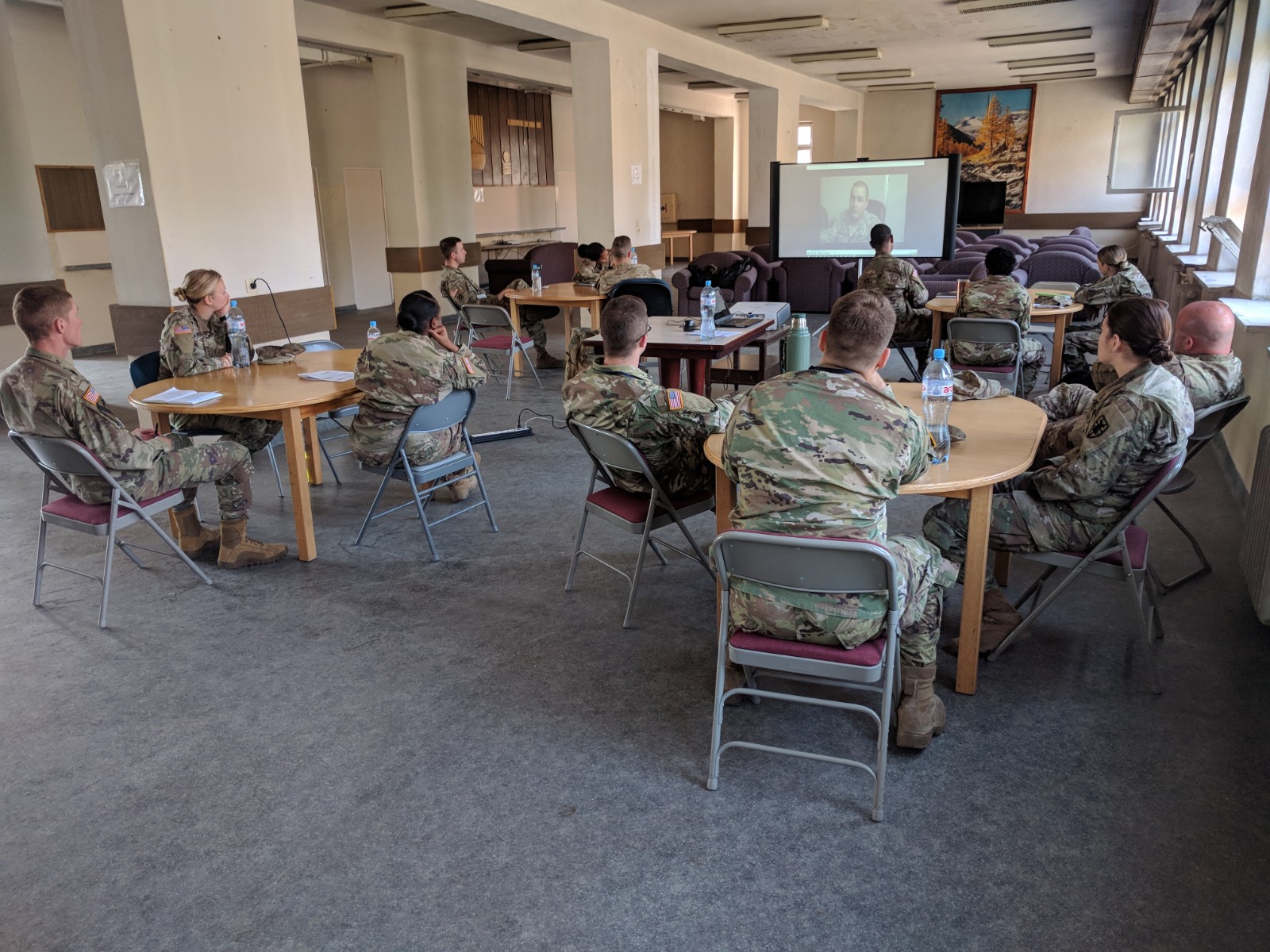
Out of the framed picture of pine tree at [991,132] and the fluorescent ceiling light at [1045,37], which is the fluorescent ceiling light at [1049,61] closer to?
the fluorescent ceiling light at [1045,37]

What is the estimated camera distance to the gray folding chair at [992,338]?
17.8ft

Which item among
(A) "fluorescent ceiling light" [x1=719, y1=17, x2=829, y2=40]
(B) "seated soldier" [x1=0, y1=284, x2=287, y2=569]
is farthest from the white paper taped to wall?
(A) "fluorescent ceiling light" [x1=719, y1=17, x2=829, y2=40]

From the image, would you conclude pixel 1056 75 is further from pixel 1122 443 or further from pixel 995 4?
pixel 1122 443

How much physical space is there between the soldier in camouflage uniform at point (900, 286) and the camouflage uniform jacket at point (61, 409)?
518cm

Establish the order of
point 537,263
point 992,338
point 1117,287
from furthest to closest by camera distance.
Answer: point 537,263, point 1117,287, point 992,338

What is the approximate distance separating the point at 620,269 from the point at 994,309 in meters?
2.99

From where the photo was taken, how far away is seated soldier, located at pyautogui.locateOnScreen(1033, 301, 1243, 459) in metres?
3.21

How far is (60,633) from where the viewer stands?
333 cm

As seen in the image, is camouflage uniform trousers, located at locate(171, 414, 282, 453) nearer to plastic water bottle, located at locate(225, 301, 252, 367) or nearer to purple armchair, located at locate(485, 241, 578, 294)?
plastic water bottle, located at locate(225, 301, 252, 367)

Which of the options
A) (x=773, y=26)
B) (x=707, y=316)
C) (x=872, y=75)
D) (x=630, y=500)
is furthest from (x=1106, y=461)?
(x=872, y=75)

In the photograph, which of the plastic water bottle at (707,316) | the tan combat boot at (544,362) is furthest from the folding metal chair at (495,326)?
the plastic water bottle at (707,316)

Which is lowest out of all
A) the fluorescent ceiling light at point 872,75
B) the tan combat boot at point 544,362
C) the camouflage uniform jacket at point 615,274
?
the tan combat boot at point 544,362

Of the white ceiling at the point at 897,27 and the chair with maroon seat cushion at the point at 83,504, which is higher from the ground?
the white ceiling at the point at 897,27

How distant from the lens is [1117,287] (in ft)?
20.4
